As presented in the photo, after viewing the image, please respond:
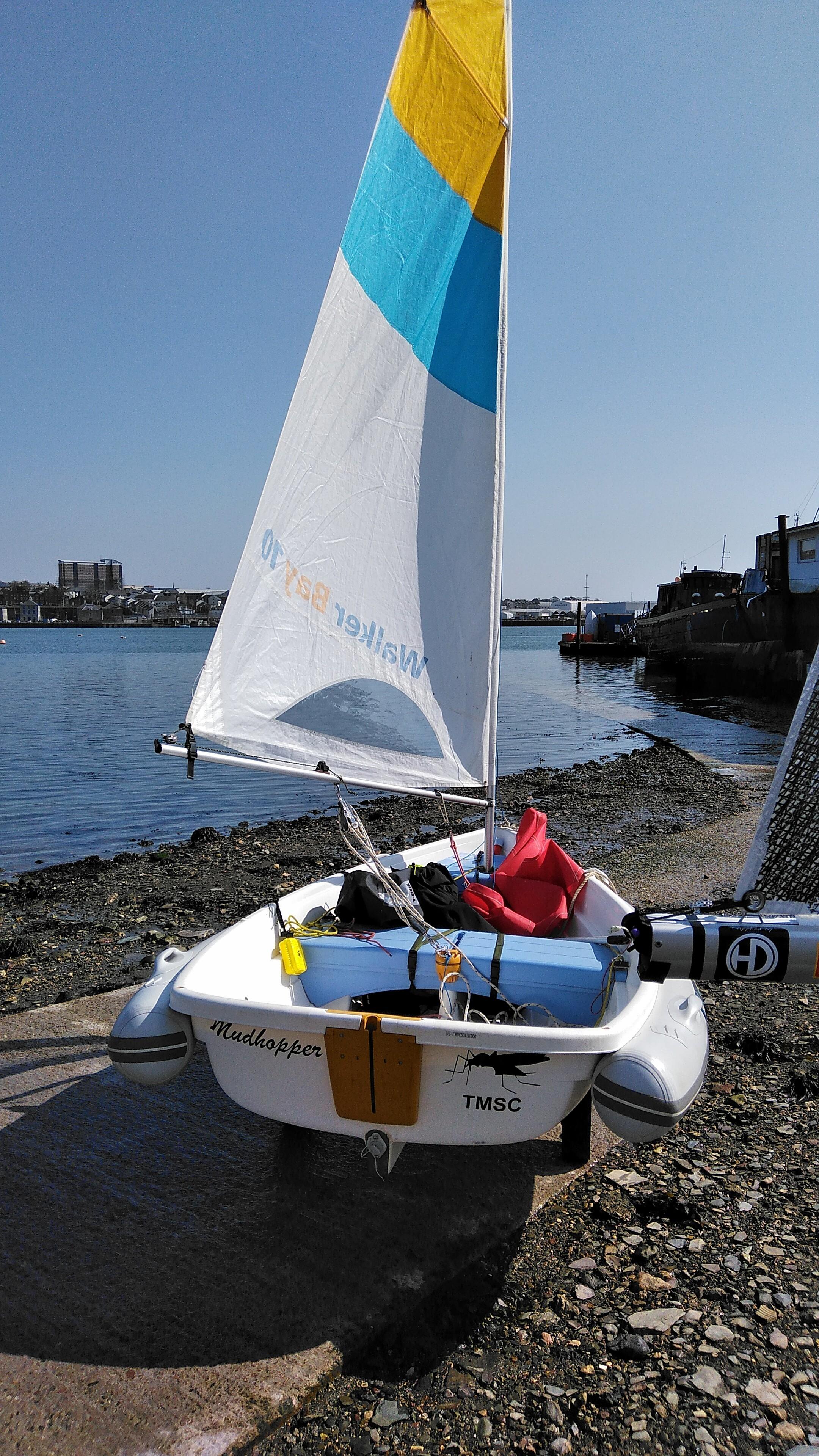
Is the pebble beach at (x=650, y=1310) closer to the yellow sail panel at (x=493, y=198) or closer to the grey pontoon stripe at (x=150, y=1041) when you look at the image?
the grey pontoon stripe at (x=150, y=1041)

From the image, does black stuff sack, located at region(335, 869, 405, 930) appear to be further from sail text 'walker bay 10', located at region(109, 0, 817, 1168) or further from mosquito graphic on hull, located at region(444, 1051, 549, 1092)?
mosquito graphic on hull, located at region(444, 1051, 549, 1092)

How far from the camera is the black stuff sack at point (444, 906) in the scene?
192 inches

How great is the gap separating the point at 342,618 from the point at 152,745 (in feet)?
64.2

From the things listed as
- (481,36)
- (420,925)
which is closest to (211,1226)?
(420,925)

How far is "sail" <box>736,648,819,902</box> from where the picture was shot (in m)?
7.68

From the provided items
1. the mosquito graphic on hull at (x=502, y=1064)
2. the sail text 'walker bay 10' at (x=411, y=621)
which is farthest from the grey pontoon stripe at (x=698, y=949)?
the mosquito graphic on hull at (x=502, y=1064)

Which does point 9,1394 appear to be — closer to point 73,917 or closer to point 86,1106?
point 86,1106

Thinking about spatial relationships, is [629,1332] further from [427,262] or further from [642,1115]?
[427,262]

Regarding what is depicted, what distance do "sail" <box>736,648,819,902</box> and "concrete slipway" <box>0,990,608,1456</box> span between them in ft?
13.6

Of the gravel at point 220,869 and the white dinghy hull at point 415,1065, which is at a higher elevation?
the white dinghy hull at point 415,1065

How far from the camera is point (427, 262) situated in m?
5.45

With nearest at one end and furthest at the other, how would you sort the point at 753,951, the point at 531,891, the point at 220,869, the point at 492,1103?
the point at 492,1103 → the point at 753,951 → the point at 531,891 → the point at 220,869

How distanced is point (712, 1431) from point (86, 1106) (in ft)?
11.5

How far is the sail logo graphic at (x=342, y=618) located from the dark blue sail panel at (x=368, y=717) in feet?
0.65
